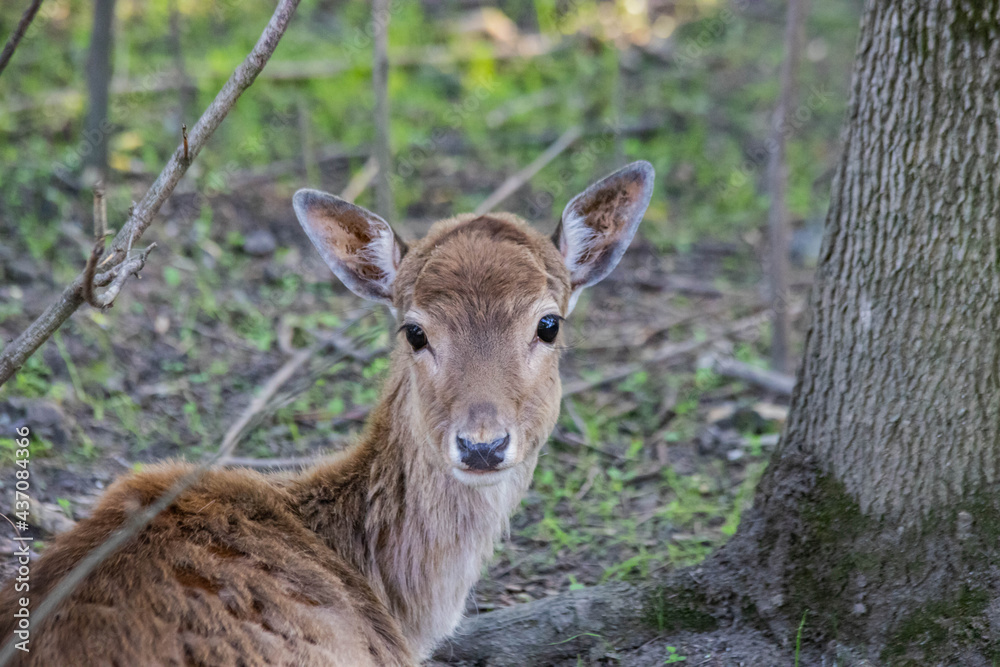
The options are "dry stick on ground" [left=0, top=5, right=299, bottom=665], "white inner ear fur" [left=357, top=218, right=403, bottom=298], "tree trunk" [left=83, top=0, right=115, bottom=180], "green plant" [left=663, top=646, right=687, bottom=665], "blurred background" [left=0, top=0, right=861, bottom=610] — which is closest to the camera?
"dry stick on ground" [left=0, top=5, right=299, bottom=665]

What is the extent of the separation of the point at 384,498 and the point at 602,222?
61.8 inches

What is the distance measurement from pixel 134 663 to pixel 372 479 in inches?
49.6

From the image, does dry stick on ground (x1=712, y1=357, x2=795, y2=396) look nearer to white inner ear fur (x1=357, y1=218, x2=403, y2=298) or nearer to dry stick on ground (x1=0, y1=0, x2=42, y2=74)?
Result: white inner ear fur (x1=357, y1=218, x2=403, y2=298)

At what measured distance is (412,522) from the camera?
3977mm

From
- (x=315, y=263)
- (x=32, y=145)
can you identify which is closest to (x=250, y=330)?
(x=315, y=263)

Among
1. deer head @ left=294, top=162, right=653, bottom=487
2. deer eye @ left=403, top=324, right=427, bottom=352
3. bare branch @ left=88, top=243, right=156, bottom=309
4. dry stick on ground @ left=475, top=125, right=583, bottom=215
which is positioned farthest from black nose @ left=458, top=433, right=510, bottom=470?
dry stick on ground @ left=475, top=125, right=583, bottom=215

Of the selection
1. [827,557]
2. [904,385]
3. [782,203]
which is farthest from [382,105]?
[827,557]

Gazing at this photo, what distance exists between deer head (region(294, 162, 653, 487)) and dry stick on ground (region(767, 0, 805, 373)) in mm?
2814

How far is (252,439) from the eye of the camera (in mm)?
5867

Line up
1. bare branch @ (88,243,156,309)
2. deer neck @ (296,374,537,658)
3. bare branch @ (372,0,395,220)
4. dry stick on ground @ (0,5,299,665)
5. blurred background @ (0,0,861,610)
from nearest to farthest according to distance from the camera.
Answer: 1. bare branch @ (88,243,156,309)
2. dry stick on ground @ (0,5,299,665)
3. deer neck @ (296,374,537,658)
4. blurred background @ (0,0,861,610)
5. bare branch @ (372,0,395,220)

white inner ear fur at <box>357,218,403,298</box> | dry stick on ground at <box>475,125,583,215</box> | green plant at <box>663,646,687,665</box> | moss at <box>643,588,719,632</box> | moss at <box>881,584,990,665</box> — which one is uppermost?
dry stick on ground at <box>475,125,583,215</box>

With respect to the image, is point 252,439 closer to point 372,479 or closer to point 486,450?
point 372,479

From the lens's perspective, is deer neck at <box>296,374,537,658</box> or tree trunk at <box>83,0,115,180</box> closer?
deer neck at <box>296,374,537,658</box>

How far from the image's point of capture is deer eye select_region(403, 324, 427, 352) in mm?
3969
